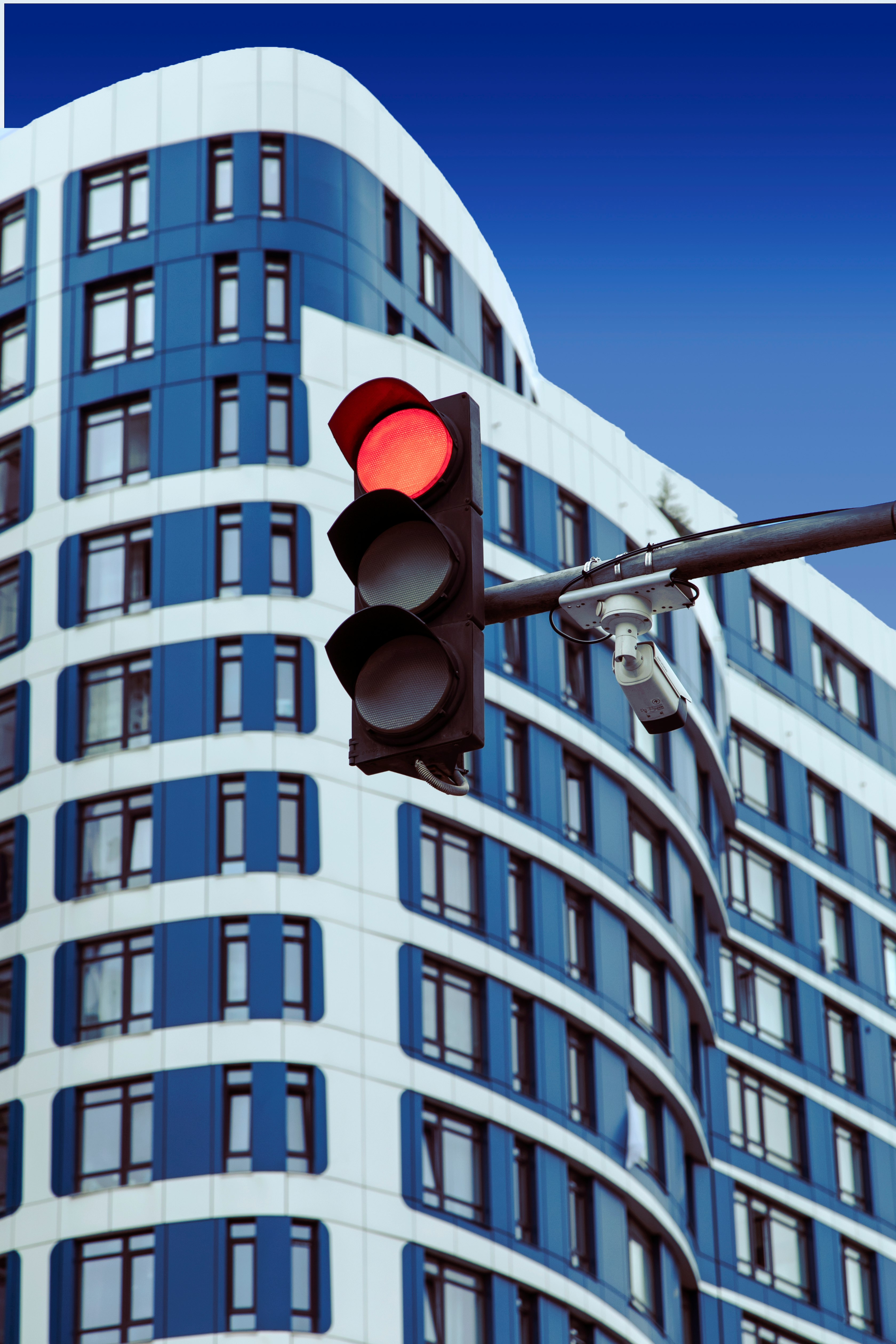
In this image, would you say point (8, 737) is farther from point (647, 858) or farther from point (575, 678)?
point (647, 858)

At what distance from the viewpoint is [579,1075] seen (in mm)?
49844

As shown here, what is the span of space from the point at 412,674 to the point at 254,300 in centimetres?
4472

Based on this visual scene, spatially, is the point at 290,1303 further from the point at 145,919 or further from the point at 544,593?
the point at 544,593

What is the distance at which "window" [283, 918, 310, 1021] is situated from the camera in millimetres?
44812

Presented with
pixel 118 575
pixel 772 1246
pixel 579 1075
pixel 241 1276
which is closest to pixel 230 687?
pixel 118 575

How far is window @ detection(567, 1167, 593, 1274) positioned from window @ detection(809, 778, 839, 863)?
62.7ft

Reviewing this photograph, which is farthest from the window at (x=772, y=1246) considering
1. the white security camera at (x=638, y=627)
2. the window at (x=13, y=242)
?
the white security camera at (x=638, y=627)

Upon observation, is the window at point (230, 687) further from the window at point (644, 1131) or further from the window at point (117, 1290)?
the window at point (644, 1131)

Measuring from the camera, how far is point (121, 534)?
162 ft

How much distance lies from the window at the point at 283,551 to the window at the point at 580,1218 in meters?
13.9

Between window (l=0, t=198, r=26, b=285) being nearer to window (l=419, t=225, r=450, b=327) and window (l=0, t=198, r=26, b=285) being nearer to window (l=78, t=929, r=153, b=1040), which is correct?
window (l=419, t=225, r=450, b=327)

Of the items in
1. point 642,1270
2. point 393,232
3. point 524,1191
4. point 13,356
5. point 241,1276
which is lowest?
point 241,1276

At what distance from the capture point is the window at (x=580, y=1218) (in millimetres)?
48188

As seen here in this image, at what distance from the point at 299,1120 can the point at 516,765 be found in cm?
1020
